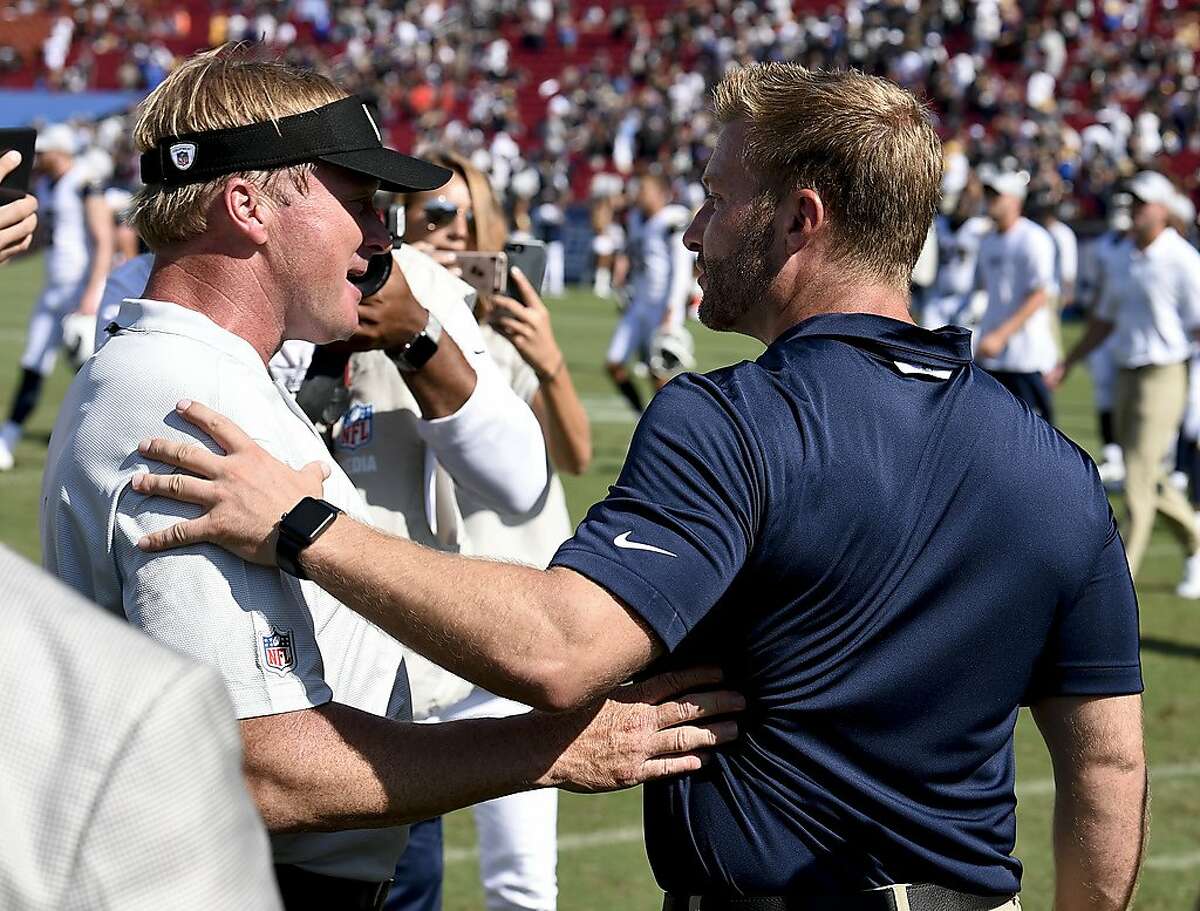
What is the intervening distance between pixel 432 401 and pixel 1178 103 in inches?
1240

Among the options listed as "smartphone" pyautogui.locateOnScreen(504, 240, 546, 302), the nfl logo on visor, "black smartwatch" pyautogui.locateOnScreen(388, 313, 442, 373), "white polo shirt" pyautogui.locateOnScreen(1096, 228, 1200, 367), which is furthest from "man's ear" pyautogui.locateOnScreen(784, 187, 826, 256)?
"white polo shirt" pyautogui.locateOnScreen(1096, 228, 1200, 367)

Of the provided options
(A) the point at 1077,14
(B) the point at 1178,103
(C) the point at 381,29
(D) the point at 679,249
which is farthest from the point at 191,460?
(C) the point at 381,29

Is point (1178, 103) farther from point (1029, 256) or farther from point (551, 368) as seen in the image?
point (551, 368)

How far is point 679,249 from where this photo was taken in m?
14.9

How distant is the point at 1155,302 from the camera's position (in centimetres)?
947

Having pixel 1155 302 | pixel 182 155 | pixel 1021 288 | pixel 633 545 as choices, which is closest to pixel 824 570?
pixel 633 545

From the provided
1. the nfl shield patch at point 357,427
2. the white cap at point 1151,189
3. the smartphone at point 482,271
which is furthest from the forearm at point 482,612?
the white cap at point 1151,189

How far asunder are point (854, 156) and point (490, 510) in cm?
183

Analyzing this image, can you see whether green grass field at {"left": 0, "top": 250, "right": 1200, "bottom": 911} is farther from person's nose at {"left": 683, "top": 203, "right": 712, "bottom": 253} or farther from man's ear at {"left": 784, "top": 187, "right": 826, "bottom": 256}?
man's ear at {"left": 784, "top": 187, "right": 826, "bottom": 256}

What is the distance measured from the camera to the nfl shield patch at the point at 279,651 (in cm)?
205

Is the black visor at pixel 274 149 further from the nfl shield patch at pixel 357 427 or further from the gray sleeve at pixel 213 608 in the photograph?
the nfl shield patch at pixel 357 427

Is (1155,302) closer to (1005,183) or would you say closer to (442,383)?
(1005,183)

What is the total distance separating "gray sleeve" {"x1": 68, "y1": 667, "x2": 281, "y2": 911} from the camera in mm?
1077

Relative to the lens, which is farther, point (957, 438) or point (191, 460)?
point (957, 438)
